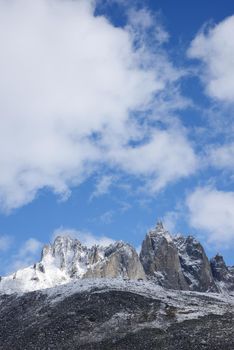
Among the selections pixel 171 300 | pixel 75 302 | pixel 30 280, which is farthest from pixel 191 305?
pixel 30 280

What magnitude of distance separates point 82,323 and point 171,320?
1076cm

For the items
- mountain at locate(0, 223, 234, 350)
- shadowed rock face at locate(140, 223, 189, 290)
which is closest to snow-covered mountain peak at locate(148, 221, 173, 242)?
shadowed rock face at locate(140, 223, 189, 290)

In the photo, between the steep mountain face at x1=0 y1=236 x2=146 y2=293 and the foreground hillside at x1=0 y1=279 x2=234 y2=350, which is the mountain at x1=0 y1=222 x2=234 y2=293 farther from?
the foreground hillside at x1=0 y1=279 x2=234 y2=350

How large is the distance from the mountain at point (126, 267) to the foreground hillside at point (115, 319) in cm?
7888

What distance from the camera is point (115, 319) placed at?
77.2 metres

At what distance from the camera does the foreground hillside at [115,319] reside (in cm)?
6906

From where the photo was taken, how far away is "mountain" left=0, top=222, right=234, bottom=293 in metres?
176

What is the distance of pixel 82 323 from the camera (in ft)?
253

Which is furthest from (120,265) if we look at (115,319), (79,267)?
(115,319)

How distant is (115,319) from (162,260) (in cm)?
11260

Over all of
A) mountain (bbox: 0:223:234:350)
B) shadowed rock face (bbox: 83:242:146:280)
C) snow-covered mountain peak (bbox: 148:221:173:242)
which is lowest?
mountain (bbox: 0:223:234:350)

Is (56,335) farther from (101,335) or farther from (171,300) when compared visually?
(171,300)

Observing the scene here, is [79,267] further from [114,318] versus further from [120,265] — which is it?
[114,318]

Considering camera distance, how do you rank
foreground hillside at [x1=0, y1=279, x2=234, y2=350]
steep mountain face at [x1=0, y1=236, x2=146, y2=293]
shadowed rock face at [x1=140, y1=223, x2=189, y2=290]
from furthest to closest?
shadowed rock face at [x1=140, y1=223, x2=189, y2=290] → steep mountain face at [x1=0, y1=236, x2=146, y2=293] → foreground hillside at [x1=0, y1=279, x2=234, y2=350]
